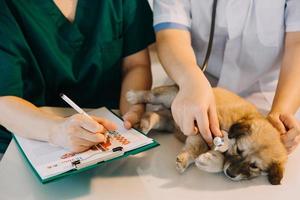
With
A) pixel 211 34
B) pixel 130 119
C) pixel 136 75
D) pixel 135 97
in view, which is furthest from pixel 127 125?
pixel 211 34

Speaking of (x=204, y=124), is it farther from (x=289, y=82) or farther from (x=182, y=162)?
(x=289, y=82)

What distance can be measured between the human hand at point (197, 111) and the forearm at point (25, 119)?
Answer: 0.24 metres

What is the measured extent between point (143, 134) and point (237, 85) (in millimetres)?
395

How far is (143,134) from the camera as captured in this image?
73 centimetres

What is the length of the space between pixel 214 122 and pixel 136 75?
1.05ft

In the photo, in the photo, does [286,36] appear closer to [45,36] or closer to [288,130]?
[288,130]

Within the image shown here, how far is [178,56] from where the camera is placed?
2.81ft

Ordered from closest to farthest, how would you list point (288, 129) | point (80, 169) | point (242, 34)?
point (80, 169) → point (288, 129) → point (242, 34)

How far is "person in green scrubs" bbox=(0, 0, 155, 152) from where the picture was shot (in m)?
0.73

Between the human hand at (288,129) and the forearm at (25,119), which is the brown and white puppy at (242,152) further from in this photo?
the forearm at (25,119)

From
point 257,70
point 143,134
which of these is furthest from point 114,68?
point 257,70

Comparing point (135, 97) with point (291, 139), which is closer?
point (291, 139)

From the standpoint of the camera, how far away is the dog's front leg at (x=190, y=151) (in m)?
0.68

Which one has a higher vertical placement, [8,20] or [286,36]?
[8,20]
